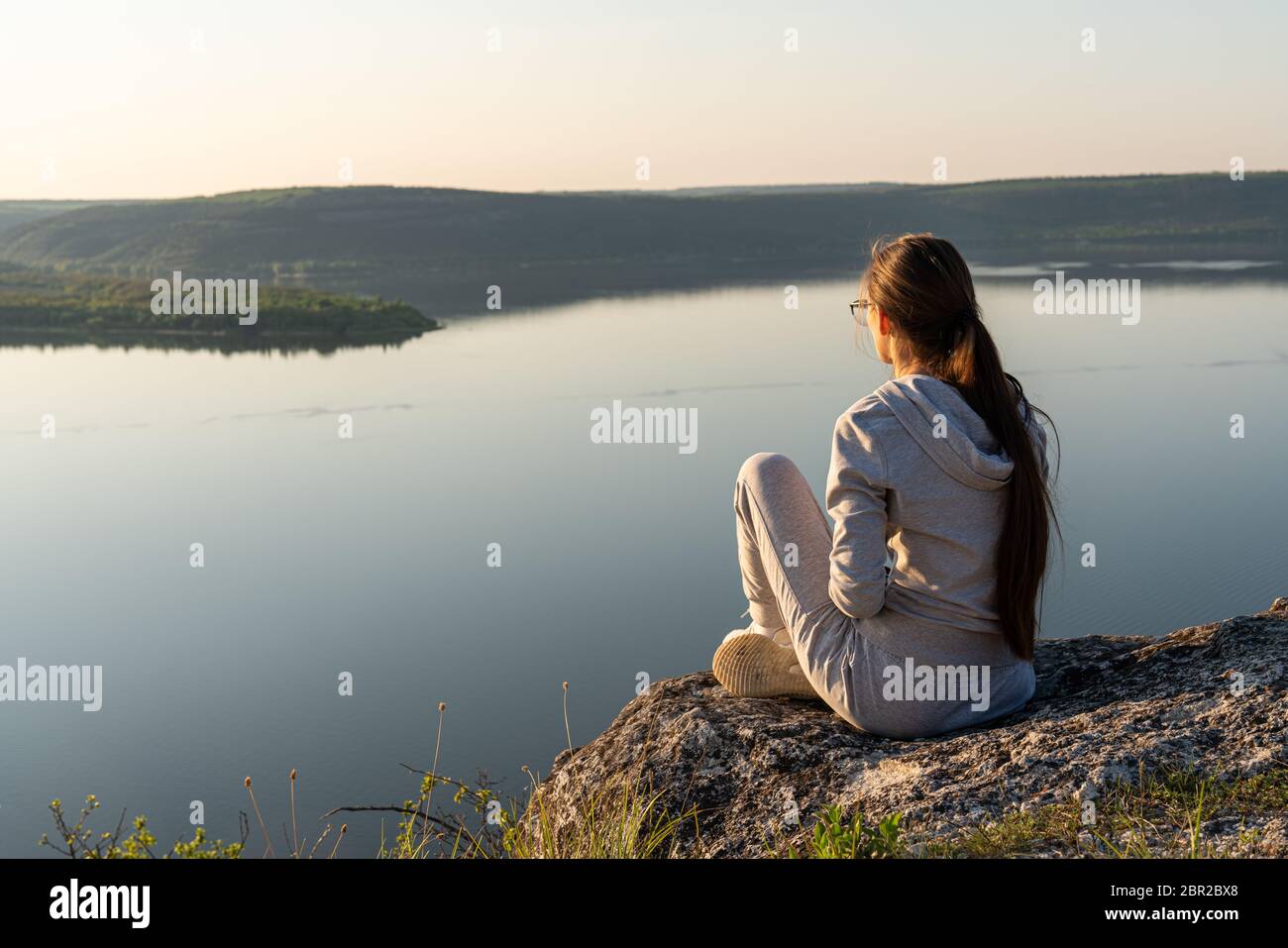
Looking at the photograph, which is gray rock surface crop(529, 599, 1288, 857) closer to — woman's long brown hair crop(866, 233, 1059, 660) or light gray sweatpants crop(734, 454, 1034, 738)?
light gray sweatpants crop(734, 454, 1034, 738)

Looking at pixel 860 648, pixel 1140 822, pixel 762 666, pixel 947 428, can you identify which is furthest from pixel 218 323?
pixel 1140 822

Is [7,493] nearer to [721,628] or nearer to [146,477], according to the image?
[146,477]

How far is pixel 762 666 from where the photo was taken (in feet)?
9.61

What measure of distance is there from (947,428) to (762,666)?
746mm

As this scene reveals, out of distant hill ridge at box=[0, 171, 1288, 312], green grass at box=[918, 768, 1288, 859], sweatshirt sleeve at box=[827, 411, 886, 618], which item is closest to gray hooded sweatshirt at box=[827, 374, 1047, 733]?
sweatshirt sleeve at box=[827, 411, 886, 618]

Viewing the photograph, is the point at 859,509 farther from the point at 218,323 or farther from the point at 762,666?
the point at 218,323

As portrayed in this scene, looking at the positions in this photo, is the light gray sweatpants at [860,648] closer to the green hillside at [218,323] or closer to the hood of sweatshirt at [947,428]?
the hood of sweatshirt at [947,428]

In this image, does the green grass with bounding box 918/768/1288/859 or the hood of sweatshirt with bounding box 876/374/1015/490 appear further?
the hood of sweatshirt with bounding box 876/374/1015/490

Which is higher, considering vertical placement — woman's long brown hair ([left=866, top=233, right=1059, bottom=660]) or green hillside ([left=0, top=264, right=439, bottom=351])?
green hillside ([left=0, top=264, right=439, bottom=351])

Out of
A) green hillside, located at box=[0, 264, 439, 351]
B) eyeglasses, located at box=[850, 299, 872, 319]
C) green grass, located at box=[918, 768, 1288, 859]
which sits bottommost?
green grass, located at box=[918, 768, 1288, 859]

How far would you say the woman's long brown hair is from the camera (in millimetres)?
2580

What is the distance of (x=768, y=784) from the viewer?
2580 millimetres

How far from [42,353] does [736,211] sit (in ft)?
160

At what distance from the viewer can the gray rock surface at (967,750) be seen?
92.1 inches
